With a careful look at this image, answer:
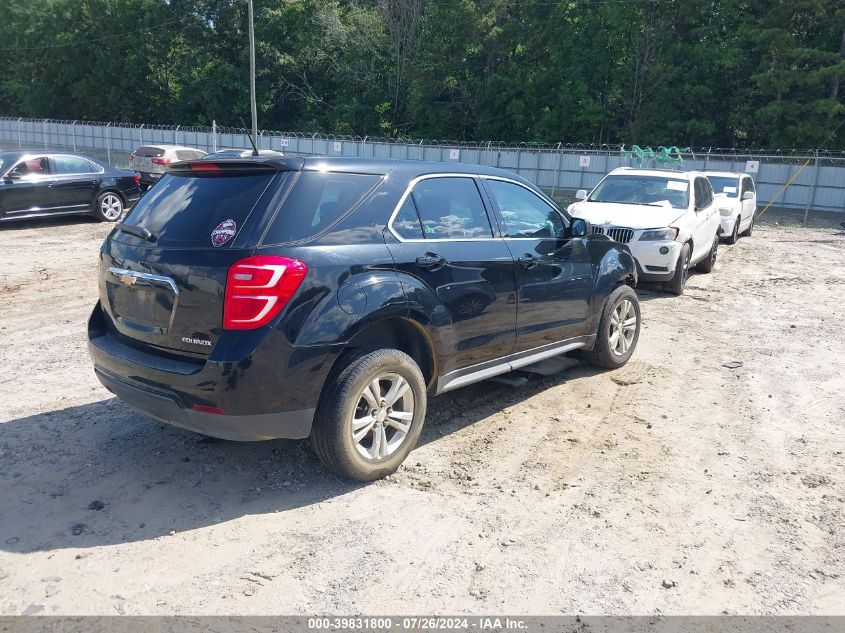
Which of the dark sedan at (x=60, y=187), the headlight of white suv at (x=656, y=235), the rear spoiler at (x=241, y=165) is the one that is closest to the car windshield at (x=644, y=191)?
the headlight of white suv at (x=656, y=235)

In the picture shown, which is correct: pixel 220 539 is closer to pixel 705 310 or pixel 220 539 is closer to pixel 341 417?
pixel 341 417

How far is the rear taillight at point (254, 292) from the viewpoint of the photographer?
12.3ft

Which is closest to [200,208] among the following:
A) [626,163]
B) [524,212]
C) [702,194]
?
[524,212]

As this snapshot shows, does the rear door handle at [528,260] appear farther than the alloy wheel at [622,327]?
No

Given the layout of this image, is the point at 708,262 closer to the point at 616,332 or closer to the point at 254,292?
the point at 616,332

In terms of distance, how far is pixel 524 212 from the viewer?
5.59m

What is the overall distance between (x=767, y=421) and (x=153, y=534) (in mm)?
4505

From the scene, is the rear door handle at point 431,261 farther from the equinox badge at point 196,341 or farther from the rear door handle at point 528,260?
the equinox badge at point 196,341

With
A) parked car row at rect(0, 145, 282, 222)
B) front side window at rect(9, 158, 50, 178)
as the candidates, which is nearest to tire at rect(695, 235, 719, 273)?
parked car row at rect(0, 145, 282, 222)

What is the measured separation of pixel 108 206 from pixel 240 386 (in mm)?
13352

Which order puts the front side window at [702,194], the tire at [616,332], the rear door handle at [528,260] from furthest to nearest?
the front side window at [702,194], the tire at [616,332], the rear door handle at [528,260]

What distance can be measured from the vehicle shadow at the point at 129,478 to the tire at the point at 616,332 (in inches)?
68.0

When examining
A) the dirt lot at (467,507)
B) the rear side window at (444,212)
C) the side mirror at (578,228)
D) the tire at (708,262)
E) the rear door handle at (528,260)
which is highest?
the rear side window at (444,212)

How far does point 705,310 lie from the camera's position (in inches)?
386
